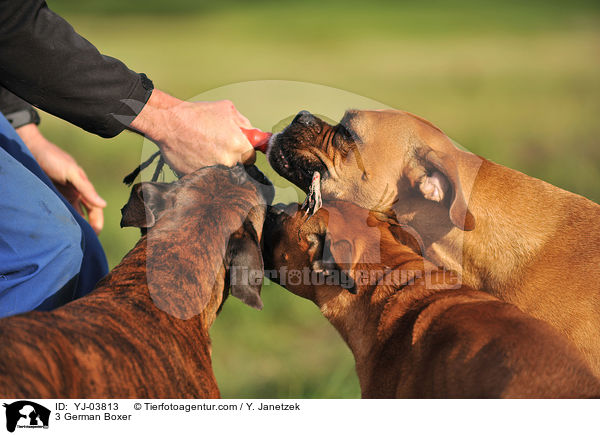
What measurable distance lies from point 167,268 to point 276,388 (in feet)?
5.31

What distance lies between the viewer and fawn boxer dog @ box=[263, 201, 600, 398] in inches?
94.4

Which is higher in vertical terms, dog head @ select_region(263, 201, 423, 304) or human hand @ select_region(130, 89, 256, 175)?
human hand @ select_region(130, 89, 256, 175)

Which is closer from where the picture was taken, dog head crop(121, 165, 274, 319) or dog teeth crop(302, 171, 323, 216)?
dog head crop(121, 165, 274, 319)

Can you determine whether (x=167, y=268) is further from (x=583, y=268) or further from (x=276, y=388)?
(x=583, y=268)

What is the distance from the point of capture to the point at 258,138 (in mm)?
3129

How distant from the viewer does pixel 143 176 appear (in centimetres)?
317

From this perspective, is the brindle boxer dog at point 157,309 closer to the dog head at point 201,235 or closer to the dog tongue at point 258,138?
the dog head at point 201,235

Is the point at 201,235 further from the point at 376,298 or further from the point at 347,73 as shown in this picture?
the point at 347,73
